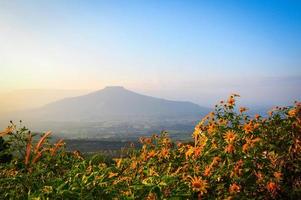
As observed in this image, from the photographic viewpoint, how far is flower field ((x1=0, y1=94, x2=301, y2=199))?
358cm

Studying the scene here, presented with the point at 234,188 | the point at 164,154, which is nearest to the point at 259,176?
the point at 234,188

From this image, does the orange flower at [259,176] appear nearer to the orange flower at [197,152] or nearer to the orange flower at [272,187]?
the orange flower at [272,187]

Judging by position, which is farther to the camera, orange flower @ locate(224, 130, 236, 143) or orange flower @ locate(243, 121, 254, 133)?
orange flower @ locate(243, 121, 254, 133)

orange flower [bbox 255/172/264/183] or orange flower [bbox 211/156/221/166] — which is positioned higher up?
orange flower [bbox 211/156/221/166]

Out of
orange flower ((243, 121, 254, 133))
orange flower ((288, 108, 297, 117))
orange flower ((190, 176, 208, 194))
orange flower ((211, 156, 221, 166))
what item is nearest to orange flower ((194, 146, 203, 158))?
orange flower ((211, 156, 221, 166))

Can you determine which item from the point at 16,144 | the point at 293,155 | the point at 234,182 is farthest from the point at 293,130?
the point at 16,144

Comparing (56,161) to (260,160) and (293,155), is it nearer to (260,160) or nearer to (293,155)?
(260,160)

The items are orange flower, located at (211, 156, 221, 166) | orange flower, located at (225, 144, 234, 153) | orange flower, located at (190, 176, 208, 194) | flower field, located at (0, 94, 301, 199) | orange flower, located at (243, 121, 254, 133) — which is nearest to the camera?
flower field, located at (0, 94, 301, 199)

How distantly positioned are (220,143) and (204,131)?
599 millimetres

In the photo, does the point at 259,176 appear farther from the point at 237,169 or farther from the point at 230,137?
the point at 230,137

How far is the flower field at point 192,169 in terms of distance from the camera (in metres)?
3.58

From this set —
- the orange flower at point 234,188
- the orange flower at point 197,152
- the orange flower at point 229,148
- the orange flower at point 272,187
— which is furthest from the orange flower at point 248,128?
the orange flower at point 234,188

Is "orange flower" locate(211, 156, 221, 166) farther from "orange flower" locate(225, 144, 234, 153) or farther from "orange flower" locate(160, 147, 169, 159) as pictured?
"orange flower" locate(160, 147, 169, 159)

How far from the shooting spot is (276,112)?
629 cm
